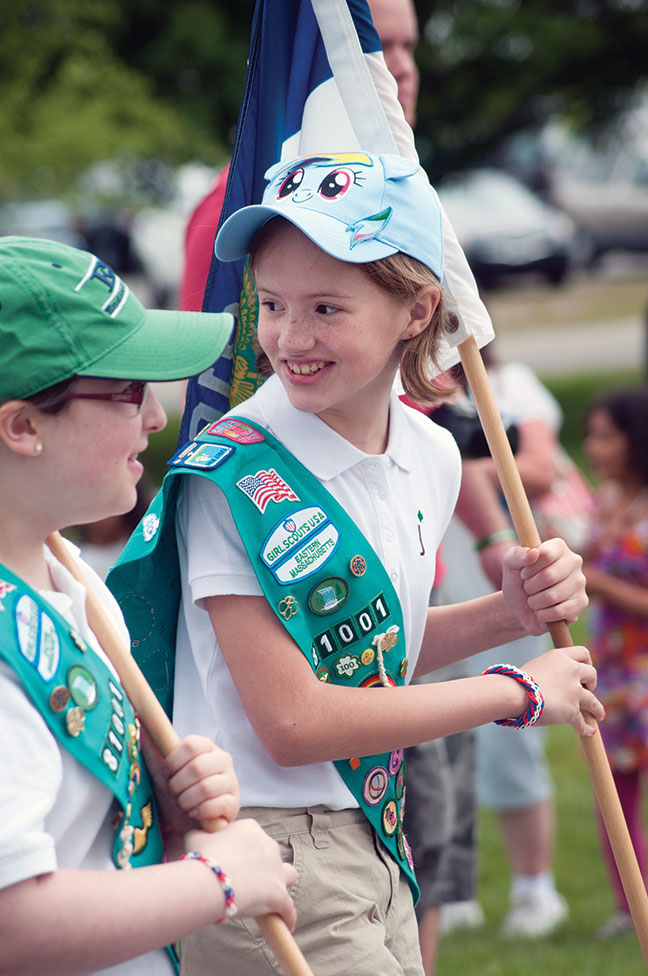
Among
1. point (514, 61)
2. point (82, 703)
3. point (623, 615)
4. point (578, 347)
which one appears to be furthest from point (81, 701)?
point (578, 347)

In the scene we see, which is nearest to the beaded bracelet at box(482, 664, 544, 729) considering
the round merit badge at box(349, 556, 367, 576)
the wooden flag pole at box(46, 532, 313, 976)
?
the round merit badge at box(349, 556, 367, 576)

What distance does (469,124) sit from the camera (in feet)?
40.4

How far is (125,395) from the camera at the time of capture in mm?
1755

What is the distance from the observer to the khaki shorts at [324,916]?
206 centimetres

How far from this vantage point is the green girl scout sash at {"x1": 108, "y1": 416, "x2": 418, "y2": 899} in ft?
6.63

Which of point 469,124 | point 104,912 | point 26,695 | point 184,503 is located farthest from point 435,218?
point 469,124

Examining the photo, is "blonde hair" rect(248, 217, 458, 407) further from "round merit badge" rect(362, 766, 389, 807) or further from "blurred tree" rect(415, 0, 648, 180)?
"blurred tree" rect(415, 0, 648, 180)

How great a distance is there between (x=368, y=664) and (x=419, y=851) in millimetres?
1170

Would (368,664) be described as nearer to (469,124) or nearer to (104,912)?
(104,912)

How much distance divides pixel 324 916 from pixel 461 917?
3.10 meters

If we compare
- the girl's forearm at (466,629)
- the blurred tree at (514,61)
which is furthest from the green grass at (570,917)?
the blurred tree at (514,61)

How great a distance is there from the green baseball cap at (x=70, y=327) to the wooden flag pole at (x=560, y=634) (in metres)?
0.72

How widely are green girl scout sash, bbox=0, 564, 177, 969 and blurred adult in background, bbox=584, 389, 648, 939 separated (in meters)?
3.13

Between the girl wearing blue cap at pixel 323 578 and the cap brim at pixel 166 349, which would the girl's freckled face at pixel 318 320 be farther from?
the cap brim at pixel 166 349
